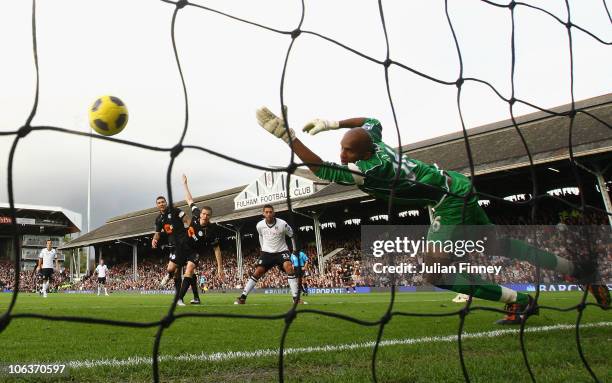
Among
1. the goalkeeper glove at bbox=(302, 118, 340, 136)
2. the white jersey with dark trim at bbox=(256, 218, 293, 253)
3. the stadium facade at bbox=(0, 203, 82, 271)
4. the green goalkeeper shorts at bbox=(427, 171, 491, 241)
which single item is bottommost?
the green goalkeeper shorts at bbox=(427, 171, 491, 241)

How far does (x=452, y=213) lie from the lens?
168 inches

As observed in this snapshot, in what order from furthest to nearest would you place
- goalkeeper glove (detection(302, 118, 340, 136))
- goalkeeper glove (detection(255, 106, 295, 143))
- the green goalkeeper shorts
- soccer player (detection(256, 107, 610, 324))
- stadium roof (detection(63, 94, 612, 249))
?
1. stadium roof (detection(63, 94, 612, 249))
2. the green goalkeeper shorts
3. goalkeeper glove (detection(302, 118, 340, 136))
4. soccer player (detection(256, 107, 610, 324))
5. goalkeeper glove (detection(255, 106, 295, 143))

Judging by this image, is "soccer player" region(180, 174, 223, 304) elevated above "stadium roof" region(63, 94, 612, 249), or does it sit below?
below

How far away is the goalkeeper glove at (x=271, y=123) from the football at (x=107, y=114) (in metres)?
1.78

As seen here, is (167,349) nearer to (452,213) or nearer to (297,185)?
(452,213)

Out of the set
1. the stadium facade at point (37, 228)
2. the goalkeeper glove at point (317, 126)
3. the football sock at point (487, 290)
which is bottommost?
the football sock at point (487, 290)

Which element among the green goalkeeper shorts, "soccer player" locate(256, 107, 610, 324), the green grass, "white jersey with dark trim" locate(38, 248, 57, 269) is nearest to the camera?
the green grass

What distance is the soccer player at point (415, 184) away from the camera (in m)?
3.48

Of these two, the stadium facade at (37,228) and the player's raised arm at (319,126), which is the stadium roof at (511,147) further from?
the stadium facade at (37,228)

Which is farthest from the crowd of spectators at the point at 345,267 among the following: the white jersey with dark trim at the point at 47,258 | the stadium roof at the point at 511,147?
the white jersey with dark trim at the point at 47,258

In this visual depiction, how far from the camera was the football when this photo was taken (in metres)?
4.53

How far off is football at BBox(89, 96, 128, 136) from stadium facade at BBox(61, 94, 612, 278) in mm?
5453

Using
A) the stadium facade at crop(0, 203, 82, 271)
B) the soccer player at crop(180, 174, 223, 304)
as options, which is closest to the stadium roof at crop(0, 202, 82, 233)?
the stadium facade at crop(0, 203, 82, 271)

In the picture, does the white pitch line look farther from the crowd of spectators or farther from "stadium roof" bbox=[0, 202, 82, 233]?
"stadium roof" bbox=[0, 202, 82, 233]
